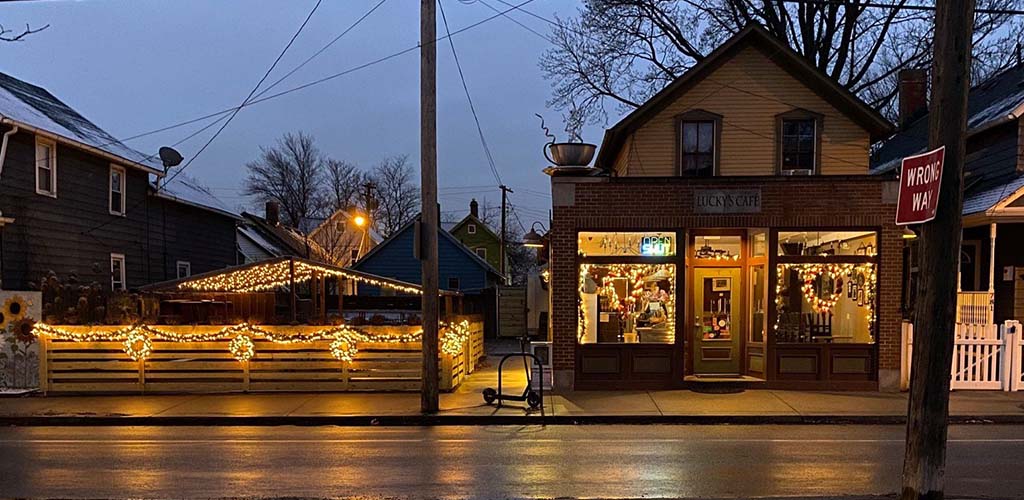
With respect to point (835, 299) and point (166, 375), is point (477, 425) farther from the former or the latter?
point (835, 299)

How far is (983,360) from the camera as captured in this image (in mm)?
12289

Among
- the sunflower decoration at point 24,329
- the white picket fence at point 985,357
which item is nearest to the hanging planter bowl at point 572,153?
the white picket fence at point 985,357

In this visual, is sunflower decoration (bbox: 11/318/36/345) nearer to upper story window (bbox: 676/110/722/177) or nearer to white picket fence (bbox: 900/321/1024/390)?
upper story window (bbox: 676/110/722/177)

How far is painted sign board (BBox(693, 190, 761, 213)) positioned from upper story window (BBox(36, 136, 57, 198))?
51.4ft

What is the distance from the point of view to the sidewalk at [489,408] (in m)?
10.4

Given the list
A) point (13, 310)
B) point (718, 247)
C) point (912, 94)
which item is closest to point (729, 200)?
point (718, 247)

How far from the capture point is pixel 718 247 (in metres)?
13.3

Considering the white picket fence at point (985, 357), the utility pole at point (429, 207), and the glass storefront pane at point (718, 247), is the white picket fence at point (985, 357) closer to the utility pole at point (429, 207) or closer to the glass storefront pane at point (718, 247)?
the glass storefront pane at point (718, 247)

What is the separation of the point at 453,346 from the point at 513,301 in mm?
16127

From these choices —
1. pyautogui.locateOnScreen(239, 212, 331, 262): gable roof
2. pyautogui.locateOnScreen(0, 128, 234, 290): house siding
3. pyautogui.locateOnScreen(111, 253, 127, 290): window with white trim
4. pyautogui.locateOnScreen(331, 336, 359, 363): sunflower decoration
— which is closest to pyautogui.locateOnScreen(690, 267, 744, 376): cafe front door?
pyautogui.locateOnScreen(331, 336, 359, 363): sunflower decoration

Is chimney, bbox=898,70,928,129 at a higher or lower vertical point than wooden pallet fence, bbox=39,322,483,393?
higher

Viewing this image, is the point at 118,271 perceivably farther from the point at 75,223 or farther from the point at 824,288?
the point at 824,288

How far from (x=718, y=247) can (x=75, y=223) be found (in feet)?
53.8

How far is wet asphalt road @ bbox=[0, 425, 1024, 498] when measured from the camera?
6578 mm
